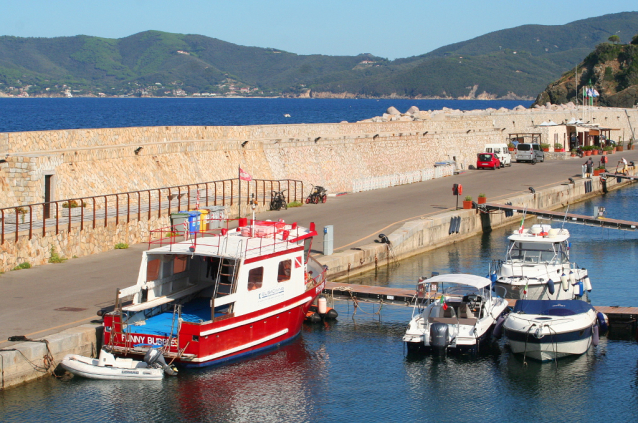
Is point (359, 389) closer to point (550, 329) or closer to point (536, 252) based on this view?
point (550, 329)

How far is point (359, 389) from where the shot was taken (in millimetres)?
19688

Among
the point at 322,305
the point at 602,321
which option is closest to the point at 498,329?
the point at 602,321

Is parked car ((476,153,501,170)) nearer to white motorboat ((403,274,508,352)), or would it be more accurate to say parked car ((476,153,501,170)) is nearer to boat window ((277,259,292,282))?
white motorboat ((403,274,508,352))

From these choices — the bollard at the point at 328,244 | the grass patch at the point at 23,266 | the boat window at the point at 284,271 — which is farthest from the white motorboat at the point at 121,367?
the bollard at the point at 328,244

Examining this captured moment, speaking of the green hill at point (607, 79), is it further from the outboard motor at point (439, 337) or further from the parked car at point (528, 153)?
the outboard motor at point (439, 337)

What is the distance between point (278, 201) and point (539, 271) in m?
16.1

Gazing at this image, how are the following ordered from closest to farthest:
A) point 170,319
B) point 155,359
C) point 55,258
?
point 155,359 → point 170,319 → point 55,258

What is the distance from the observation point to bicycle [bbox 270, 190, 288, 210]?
3969cm

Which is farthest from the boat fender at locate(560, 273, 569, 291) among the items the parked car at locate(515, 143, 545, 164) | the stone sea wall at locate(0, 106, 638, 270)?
the parked car at locate(515, 143, 545, 164)

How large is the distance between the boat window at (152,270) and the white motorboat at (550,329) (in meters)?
10.0

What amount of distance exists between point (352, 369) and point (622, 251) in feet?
73.5

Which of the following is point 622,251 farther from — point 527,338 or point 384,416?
point 384,416

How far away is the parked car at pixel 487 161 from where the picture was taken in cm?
6388

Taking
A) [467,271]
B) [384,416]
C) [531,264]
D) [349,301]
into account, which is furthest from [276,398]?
[467,271]
